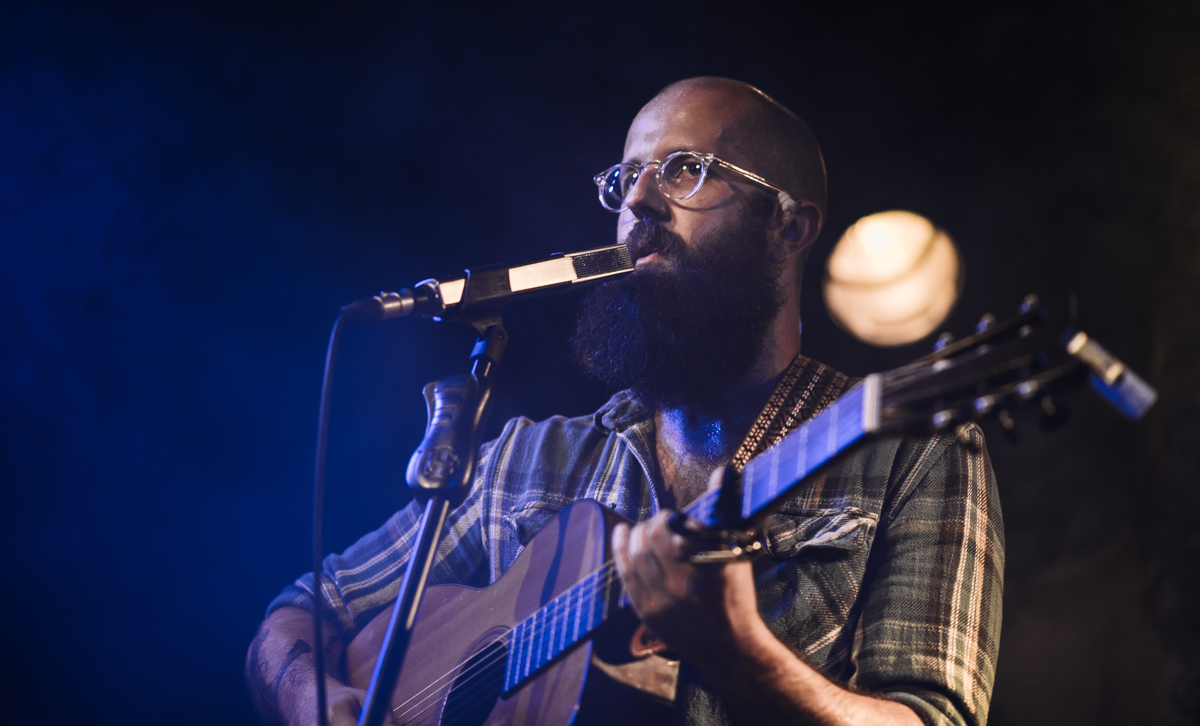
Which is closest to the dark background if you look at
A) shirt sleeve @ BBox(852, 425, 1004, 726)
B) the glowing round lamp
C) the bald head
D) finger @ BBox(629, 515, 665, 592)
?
the glowing round lamp

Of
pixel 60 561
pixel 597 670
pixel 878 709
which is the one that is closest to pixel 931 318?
pixel 878 709

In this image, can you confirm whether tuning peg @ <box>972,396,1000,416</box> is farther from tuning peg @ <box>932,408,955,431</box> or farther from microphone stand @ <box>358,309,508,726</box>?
microphone stand @ <box>358,309,508,726</box>

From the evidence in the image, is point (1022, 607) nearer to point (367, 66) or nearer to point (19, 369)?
point (367, 66)

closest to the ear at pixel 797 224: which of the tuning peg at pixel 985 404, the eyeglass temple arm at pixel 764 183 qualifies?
the eyeglass temple arm at pixel 764 183

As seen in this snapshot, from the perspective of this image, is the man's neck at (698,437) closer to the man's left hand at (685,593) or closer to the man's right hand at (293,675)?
the man's left hand at (685,593)

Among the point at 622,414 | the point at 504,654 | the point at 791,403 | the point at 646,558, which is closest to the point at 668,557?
the point at 646,558

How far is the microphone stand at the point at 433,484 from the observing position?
129 centimetres

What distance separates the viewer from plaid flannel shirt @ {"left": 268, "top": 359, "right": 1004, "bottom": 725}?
4.90 ft

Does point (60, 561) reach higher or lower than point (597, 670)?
higher

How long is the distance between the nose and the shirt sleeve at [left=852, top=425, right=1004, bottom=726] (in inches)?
39.7

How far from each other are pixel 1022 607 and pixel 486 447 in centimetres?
266

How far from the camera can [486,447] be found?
2.41 m

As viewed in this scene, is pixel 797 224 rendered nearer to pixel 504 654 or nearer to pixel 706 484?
pixel 706 484

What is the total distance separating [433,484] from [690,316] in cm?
108
